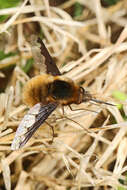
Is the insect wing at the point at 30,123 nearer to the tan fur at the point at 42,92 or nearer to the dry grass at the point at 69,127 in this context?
the tan fur at the point at 42,92

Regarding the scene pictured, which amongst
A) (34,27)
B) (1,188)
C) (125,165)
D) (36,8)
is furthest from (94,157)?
(34,27)

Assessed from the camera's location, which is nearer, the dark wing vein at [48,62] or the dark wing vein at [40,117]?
the dark wing vein at [40,117]

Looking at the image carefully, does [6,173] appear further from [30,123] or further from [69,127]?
[69,127]

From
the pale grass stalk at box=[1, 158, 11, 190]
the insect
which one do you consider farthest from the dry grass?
the insect

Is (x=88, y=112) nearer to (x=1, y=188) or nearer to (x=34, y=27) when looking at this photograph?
(x=1, y=188)

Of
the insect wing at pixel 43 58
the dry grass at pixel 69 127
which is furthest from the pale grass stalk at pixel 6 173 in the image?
the insect wing at pixel 43 58

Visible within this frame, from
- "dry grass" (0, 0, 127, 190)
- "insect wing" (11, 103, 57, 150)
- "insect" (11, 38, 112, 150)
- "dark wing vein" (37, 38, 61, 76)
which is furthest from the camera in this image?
"dark wing vein" (37, 38, 61, 76)

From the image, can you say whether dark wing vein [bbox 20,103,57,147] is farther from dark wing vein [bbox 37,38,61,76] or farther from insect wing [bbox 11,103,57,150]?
dark wing vein [bbox 37,38,61,76]
